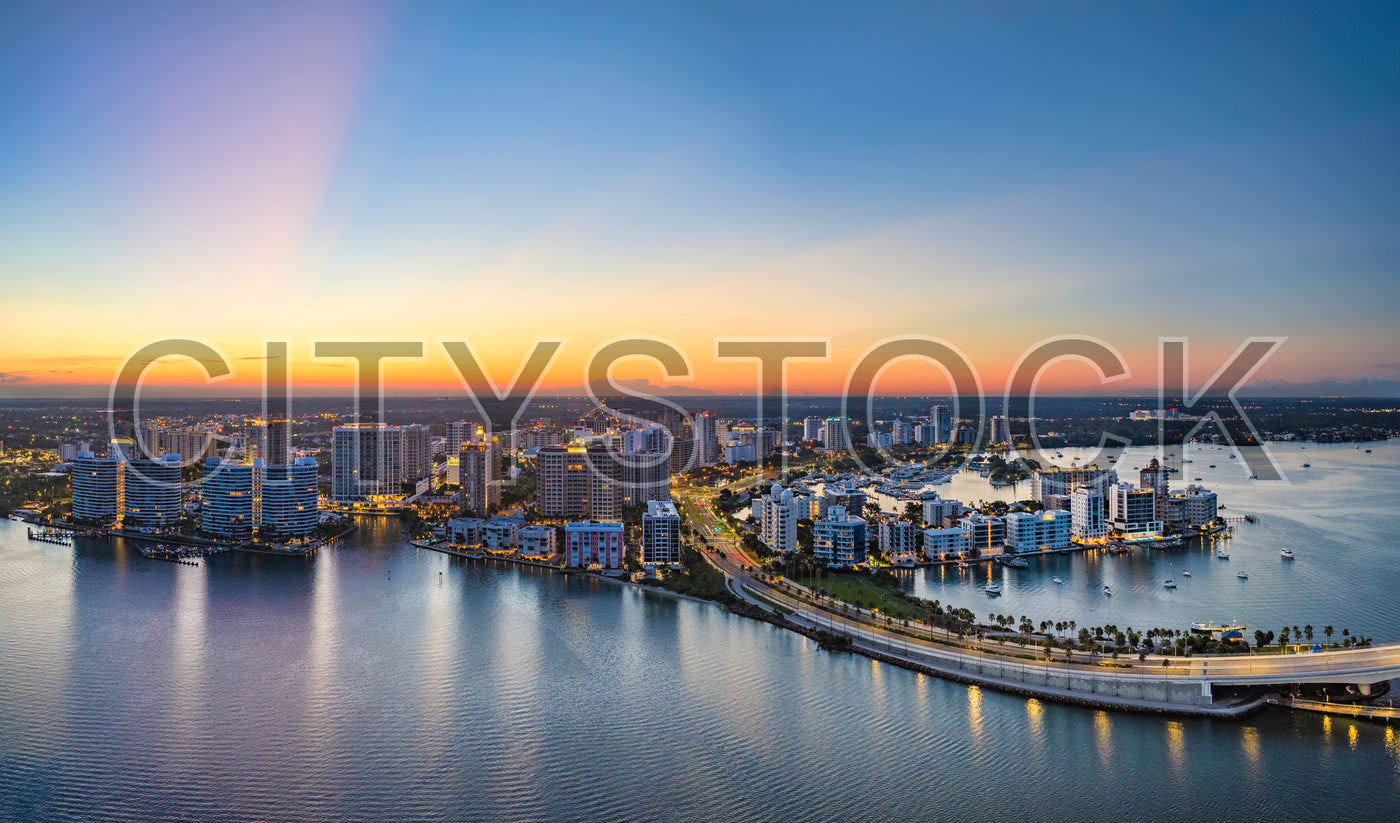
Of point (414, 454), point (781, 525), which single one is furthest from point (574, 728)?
point (414, 454)

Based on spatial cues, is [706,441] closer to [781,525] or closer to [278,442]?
[278,442]

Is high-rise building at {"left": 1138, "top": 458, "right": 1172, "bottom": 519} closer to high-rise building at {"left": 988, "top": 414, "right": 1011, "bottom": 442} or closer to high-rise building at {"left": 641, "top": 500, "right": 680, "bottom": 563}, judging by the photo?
high-rise building at {"left": 641, "top": 500, "right": 680, "bottom": 563}

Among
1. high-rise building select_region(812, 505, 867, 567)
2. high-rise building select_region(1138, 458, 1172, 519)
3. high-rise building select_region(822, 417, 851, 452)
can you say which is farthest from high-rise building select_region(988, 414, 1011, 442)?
high-rise building select_region(812, 505, 867, 567)

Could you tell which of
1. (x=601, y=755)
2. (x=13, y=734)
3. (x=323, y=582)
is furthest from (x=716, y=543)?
(x=13, y=734)

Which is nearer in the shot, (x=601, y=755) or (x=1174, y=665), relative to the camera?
(x=601, y=755)

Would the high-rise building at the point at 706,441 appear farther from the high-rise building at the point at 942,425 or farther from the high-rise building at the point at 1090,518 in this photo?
the high-rise building at the point at 1090,518

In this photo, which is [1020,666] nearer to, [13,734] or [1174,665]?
[1174,665]
